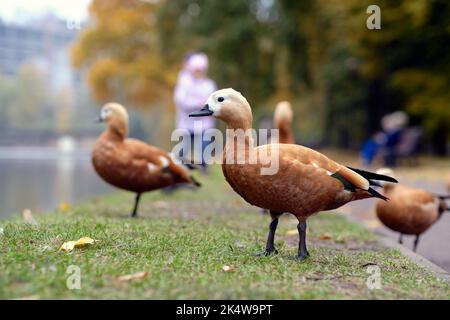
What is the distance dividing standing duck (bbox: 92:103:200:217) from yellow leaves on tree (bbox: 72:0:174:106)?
2553cm

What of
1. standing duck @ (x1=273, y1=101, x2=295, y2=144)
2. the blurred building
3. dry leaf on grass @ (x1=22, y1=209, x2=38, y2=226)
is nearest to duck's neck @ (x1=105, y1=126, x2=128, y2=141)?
dry leaf on grass @ (x1=22, y1=209, x2=38, y2=226)

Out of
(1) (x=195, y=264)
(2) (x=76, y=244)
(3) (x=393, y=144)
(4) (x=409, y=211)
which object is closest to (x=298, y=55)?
(3) (x=393, y=144)

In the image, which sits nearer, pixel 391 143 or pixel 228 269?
pixel 228 269

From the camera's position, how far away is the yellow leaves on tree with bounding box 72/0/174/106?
33.1m

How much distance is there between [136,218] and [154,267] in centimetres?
295

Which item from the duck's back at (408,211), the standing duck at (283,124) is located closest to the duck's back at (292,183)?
the duck's back at (408,211)

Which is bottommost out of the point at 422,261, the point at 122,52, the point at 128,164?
the point at 422,261

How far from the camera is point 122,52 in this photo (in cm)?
3412

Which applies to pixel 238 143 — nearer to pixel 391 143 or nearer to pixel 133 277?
pixel 133 277

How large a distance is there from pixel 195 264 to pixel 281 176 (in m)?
0.80

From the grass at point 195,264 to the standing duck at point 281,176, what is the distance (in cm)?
38

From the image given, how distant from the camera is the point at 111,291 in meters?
3.12

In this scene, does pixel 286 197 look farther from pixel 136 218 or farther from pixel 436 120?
pixel 436 120

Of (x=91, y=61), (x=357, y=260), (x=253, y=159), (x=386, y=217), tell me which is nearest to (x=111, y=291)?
(x=253, y=159)
